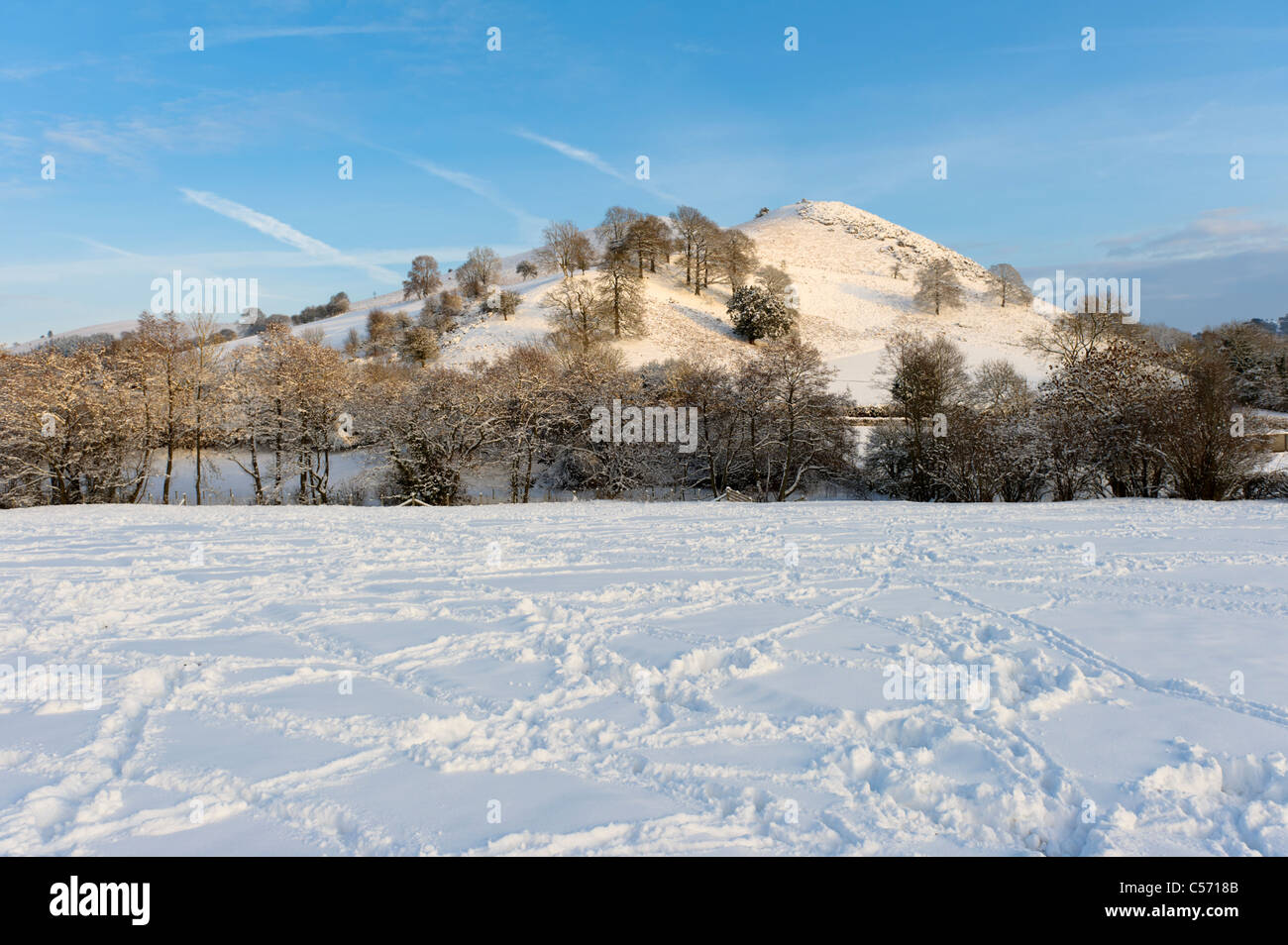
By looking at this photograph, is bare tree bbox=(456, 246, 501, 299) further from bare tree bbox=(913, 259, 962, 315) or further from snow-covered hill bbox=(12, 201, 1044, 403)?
bare tree bbox=(913, 259, 962, 315)

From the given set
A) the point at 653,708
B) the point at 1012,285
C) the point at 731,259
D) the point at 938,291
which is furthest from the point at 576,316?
the point at 1012,285

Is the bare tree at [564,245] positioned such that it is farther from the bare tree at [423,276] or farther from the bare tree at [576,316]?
the bare tree at [423,276]

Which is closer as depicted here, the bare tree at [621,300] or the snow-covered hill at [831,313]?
the snow-covered hill at [831,313]

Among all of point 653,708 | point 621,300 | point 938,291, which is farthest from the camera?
point 938,291

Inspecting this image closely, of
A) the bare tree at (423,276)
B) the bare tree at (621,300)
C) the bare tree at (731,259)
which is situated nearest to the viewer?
the bare tree at (621,300)

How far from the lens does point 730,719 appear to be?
465 centimetres

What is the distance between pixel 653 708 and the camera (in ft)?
16.0

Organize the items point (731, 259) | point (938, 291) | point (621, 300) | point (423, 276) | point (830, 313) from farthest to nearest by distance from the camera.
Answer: point (423, 276) → point (938, 291) → point (731, 259) → point (830, 313) → point (621, 300)

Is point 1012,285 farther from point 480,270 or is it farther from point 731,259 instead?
point 480,270

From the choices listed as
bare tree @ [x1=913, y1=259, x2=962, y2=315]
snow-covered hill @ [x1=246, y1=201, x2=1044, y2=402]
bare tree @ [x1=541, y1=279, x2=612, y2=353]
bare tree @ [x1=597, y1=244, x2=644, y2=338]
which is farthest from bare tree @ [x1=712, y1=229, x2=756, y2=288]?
bare tree @ [x1=913, y1=259, x2=962, y2=315]

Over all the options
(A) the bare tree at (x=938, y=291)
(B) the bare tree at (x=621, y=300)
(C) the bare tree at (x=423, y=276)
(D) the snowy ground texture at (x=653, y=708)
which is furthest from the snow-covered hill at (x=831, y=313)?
(D) the snowy ground texture at (x=653, y=708)

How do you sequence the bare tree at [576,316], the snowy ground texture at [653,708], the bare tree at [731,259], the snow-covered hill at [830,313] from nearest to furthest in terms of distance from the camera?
the snowy ground texture at [653,708], the bare tree at [576,316], the snow-covered hill at [830,313], the bare tree at [731,259]

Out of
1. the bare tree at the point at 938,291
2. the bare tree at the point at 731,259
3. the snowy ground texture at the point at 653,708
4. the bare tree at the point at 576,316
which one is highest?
the bare tree at the point at 731,259

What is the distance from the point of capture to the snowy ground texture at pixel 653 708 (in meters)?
3.45
